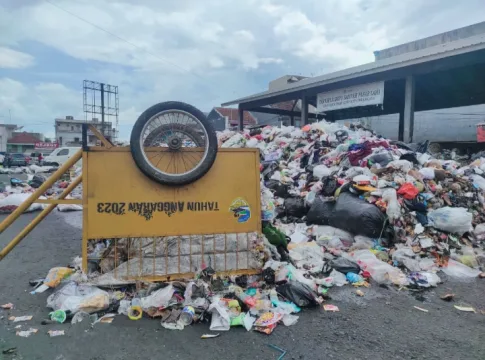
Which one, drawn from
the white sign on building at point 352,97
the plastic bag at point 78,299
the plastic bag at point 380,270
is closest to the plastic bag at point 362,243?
the plastic bag at point 380,270

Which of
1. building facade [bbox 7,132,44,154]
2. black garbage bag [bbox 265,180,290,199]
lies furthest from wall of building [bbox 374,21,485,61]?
building facade [bbox 7,132,44,154]

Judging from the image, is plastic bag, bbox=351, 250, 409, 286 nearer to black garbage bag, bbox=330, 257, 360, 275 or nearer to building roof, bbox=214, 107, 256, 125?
black garbage bag, bbox=330, 257, 360, 275

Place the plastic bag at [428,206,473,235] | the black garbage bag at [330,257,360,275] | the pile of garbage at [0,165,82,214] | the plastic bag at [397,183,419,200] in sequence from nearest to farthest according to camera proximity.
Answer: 1. the black garbage bag at [330,257,360,275]
2. the plastic bag at [428,206,473,235]
3. the plastic bag at [397,183,419,200]
4. the pile of garbage at [0,165,82,214]

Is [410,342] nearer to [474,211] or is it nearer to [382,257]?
[382,257]

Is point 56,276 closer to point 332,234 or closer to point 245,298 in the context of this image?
point 245,298

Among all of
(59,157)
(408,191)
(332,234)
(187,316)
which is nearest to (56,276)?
(187,316)

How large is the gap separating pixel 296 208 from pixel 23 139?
5960 cm

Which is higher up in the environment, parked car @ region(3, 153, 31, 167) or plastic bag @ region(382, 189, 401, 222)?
parked car @ region(3, 153, 31, 167)

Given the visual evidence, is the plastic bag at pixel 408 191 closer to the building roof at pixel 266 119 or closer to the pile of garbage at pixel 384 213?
the pile of garbage at pixel 384 213

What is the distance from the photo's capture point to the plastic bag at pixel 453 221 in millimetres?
4605

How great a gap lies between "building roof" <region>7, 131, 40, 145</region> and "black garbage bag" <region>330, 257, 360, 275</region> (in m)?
59.8

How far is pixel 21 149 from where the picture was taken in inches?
2077

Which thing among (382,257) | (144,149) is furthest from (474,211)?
(144,149)

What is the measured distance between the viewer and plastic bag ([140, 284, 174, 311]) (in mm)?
2768
